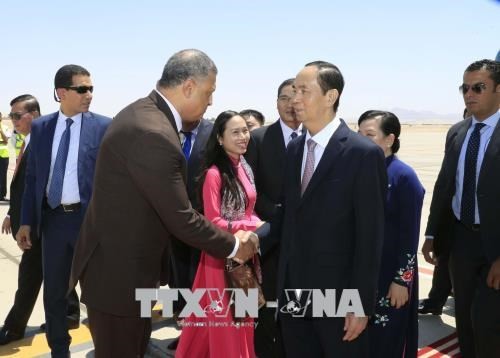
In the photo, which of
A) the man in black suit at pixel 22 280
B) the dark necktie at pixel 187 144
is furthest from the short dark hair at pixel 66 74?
the dark necktie at pixel 187 144

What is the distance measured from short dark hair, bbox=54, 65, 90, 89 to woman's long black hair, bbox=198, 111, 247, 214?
3.78ft

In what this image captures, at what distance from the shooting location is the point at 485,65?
3.45 m

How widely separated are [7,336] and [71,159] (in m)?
1.74

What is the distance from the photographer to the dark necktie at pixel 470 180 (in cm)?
338

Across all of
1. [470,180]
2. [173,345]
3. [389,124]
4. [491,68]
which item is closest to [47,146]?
[173,345]

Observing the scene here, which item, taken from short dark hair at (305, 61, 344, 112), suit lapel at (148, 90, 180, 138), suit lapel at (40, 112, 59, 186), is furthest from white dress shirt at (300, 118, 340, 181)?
suit lapel at (40, 112, 59, 186)

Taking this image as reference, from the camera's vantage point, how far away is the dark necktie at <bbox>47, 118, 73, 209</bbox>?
359 cm

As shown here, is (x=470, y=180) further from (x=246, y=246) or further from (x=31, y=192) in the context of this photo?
(x=31, y=192)

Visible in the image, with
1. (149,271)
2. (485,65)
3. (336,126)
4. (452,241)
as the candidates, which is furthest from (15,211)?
(485,65)

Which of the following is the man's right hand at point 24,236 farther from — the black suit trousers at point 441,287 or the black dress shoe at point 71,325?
the black suit trousers at point 441,287

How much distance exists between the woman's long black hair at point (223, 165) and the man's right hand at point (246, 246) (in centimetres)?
45

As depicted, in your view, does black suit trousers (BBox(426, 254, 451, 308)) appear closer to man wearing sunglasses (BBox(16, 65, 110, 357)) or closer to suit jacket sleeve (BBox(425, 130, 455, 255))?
suit jacket sleeve (BBox(425, 130, 455, 255))

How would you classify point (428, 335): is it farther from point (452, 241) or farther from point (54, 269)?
point (54, 269)

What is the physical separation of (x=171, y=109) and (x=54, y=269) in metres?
1.87
